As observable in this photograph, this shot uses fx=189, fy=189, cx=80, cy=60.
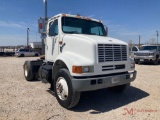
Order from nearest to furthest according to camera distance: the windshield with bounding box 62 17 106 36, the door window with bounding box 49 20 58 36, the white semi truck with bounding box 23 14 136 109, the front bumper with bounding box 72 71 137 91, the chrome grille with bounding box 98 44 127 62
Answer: the front bumper with bounding box 72 71 137 91
the white semi truck with bounding box 23 14 136 109
the chrome grille with bounding box 98 44 127 62
the windshield with bounding box 62 17 106 36
the door window with bounding box 49 20 58 36

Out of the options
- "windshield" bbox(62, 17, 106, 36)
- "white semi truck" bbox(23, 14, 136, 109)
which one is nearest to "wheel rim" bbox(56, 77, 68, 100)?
"white semi truck" bbox(23, 14, 136, 109)

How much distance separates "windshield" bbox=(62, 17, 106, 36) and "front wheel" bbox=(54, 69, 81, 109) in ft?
5.27

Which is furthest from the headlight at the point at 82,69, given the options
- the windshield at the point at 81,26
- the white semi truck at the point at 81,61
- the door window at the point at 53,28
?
the door window at the point at 53,28

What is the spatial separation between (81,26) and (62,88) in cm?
237

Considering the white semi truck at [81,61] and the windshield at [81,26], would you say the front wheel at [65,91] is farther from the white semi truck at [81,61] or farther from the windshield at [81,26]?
the windshield at [81,26]

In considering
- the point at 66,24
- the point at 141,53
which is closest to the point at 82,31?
the point at 66,24

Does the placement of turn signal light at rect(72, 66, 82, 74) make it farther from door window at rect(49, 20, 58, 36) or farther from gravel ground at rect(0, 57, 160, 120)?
door window at rect(49, 20, 58, 36)

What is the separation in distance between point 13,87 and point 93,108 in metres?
3.98

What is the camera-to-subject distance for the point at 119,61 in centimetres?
556

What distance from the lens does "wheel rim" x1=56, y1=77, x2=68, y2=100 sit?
5295 millimetres

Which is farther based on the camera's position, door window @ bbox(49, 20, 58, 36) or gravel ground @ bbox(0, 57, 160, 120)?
door window @ bbox(49, 20, 58, 36)

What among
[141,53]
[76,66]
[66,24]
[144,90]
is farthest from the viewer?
[141,53]

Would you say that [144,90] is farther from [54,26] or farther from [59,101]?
[54,26]

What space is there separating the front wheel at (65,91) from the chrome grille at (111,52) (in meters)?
1.04
